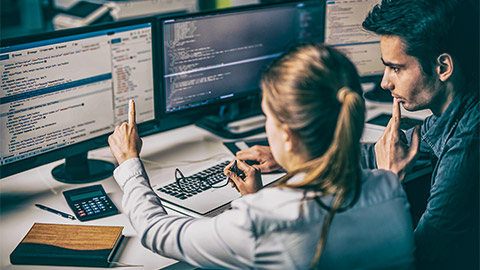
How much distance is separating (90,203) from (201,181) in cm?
32

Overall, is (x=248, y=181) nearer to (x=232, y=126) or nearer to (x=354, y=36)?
(x=232, y=126)

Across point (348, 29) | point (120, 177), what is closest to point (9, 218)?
point (120, 177)

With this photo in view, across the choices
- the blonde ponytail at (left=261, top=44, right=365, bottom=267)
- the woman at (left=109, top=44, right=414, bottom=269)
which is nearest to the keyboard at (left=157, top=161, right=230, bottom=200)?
the woman at (left=109, top=44, right=414, bottom=269)

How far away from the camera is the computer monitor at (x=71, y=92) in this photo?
4.73ft

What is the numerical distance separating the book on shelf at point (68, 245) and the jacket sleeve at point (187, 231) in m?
0.15

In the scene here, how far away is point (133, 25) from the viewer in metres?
1.64

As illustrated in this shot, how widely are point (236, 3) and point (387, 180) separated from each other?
6.44ft

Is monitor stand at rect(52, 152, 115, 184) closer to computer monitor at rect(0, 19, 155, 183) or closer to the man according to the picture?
computer monitor at rect(0, 19, 155, 183)

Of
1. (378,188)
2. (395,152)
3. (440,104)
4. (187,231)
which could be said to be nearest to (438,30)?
(440,104)

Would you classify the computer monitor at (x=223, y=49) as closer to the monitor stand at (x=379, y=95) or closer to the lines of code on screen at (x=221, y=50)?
the lines of code on screen at (x=221, y=50)

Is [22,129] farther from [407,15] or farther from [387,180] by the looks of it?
[407,15]

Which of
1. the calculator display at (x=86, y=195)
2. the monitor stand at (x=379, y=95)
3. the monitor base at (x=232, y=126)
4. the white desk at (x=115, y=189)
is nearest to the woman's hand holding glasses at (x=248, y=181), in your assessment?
the white desk at (x=115, y=189)

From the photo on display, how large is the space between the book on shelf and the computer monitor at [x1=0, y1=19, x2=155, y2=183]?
27 cm

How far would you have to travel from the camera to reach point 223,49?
1.89m
